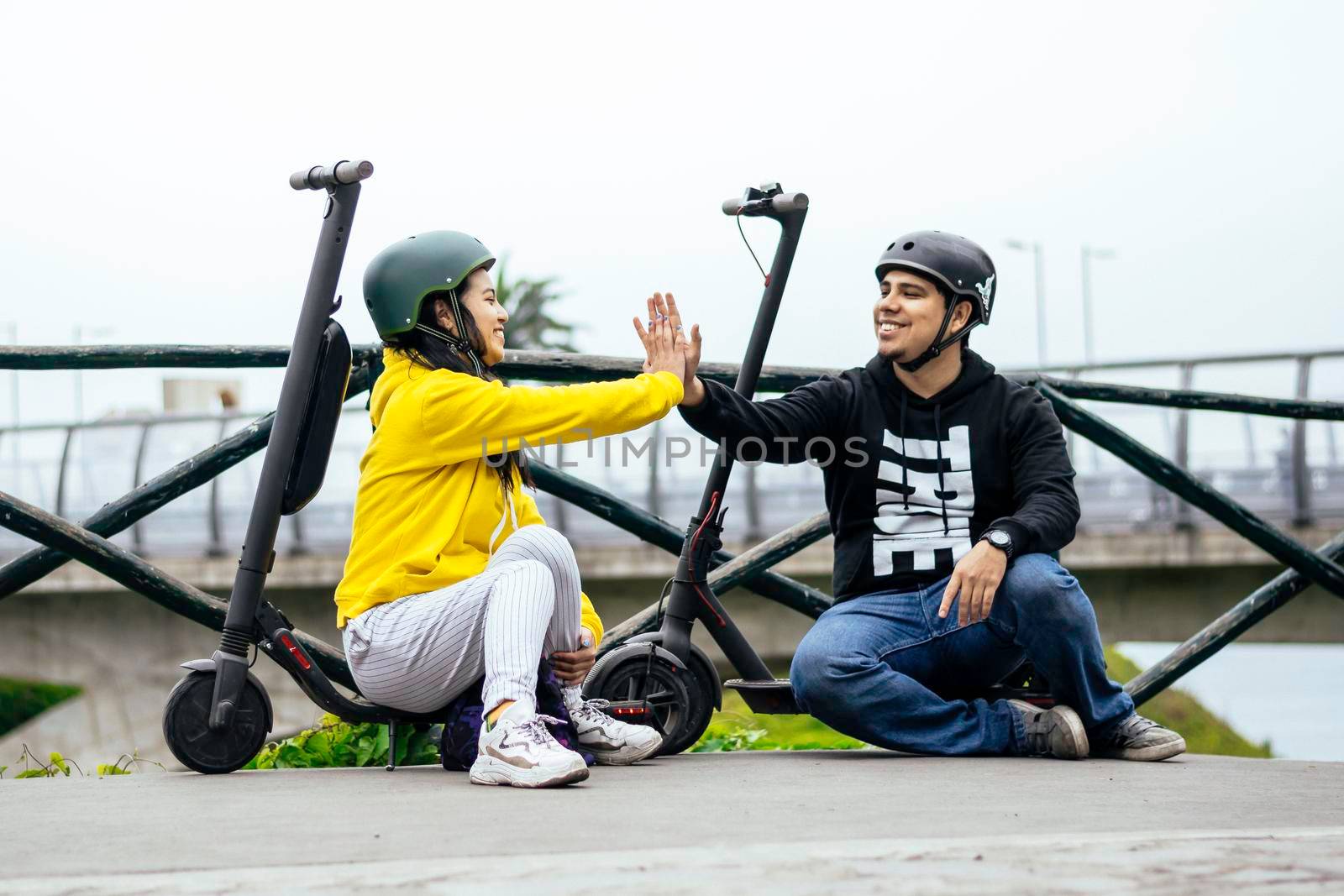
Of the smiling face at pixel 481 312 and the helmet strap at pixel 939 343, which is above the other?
the smiling face at pixel 481 312

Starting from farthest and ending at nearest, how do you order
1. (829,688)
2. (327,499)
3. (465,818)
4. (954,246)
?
(327,499) < (954,246) < (829,688) < (465,818)

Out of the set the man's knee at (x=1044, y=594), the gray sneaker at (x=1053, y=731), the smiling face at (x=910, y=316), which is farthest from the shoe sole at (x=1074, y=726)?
the smiling face at (x=910, y=316)

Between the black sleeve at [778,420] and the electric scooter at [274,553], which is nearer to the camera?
the electric scooter at [274,553]

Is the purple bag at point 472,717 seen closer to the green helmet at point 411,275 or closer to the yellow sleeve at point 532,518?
the yellow sleeve at point 532,518

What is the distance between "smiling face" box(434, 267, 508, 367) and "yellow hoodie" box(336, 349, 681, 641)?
0.15 metres

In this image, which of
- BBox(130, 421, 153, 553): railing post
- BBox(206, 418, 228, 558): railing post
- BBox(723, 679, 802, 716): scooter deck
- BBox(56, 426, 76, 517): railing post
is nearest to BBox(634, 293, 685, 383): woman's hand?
BBox(723, 679, 802, 716): scooter deck

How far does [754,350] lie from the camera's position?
3842 mm

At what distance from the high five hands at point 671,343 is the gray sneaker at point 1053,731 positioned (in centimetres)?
107

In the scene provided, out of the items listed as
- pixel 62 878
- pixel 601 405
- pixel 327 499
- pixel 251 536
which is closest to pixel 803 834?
pixel 62 878

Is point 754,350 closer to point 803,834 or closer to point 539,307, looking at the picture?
point 803,834

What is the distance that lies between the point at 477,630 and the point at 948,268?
148 cm

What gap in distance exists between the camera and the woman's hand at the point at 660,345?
3.40 meters

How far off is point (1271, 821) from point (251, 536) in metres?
2.04

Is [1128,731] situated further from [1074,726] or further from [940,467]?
[940,467]
